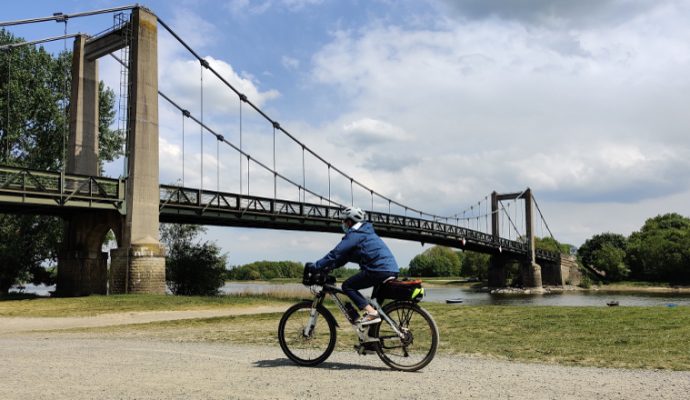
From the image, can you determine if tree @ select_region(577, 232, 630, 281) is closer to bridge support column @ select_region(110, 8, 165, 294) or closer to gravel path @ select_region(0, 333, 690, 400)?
bridge support column @ select_region(110, 8, 165, 294)

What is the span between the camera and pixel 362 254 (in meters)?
6.38

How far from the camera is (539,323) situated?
11.3m

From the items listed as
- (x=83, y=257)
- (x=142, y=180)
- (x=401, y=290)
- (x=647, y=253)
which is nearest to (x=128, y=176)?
(x=142, y=180)

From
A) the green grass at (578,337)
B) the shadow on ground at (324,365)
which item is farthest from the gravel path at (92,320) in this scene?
the shadow on ground at (324,365)

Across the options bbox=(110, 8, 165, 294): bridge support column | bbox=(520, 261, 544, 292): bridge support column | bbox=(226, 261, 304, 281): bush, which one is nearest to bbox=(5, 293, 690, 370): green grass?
bbox=(110, 8, 165, 294): bridge support column

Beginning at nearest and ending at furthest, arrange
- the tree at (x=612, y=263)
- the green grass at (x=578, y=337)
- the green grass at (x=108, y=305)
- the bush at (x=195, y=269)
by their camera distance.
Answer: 1. the green grass at (x=578, y=337)
2. the green grass at (x=108, y=305)
3. the bush at (x=195, y=269)
4. the tree at (x=612, y=263)

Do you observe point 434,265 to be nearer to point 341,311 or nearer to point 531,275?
point 531,275

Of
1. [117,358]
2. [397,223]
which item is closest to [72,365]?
[117,358]

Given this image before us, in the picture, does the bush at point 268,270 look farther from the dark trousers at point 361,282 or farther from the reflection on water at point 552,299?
the dark trousers at point 361,282

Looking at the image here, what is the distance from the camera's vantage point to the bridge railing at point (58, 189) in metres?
23.7

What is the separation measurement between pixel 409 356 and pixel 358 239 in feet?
4.46

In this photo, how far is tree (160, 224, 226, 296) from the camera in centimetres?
3469

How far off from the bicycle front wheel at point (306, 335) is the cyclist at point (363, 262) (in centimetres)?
42

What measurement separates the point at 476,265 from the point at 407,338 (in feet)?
299
